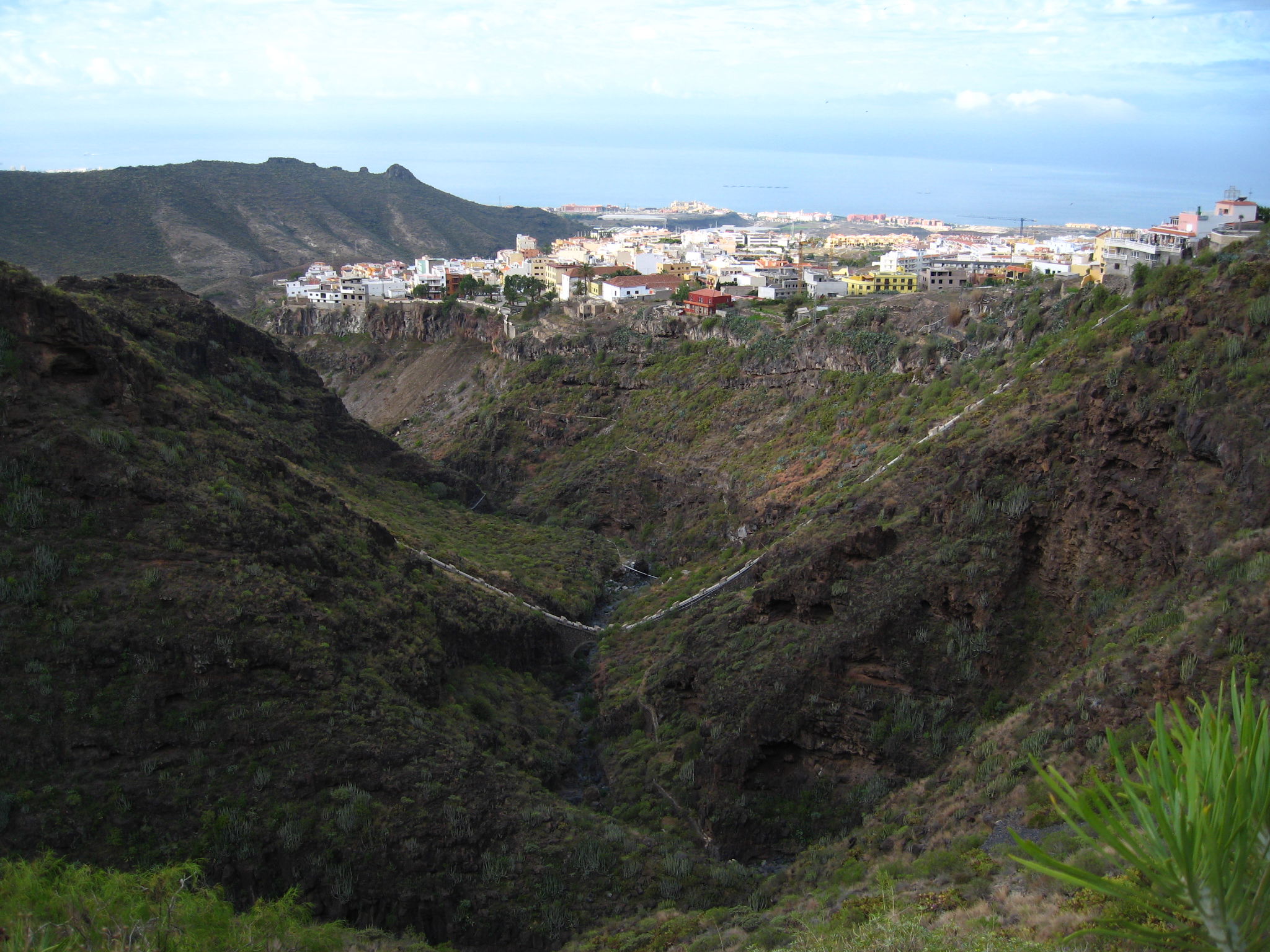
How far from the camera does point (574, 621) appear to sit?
39.1 meters

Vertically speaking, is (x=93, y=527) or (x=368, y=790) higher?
(x=93, y=527)

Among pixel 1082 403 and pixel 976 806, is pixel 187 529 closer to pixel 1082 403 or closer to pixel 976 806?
pixel 976 806

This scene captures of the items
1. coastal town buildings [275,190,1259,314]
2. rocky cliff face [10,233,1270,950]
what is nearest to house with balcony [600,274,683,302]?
coastal town buildings [275,190,1259,314]

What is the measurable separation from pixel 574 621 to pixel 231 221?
12532cm

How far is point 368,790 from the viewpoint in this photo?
69.6 ft

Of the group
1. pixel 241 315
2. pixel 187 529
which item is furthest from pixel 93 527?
pixel 241 315

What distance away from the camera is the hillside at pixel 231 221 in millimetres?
114812

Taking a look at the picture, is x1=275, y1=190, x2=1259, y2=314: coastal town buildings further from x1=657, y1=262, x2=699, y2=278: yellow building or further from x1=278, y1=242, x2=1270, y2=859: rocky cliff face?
x1=278, y1=242, x2=1270, y2=859: rocky cliff face

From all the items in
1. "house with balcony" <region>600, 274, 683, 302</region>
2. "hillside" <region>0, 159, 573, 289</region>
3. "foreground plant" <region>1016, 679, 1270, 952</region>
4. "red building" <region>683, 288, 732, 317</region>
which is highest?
"hillside" <region>0, 159, 573, 289</region>

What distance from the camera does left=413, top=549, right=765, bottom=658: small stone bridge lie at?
3666 centimetres

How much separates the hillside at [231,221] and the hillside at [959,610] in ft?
309

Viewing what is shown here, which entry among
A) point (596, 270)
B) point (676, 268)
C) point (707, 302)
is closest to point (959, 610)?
point (707, 302)

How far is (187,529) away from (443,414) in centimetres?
4624

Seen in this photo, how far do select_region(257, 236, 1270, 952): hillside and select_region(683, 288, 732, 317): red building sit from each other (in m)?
19.3
